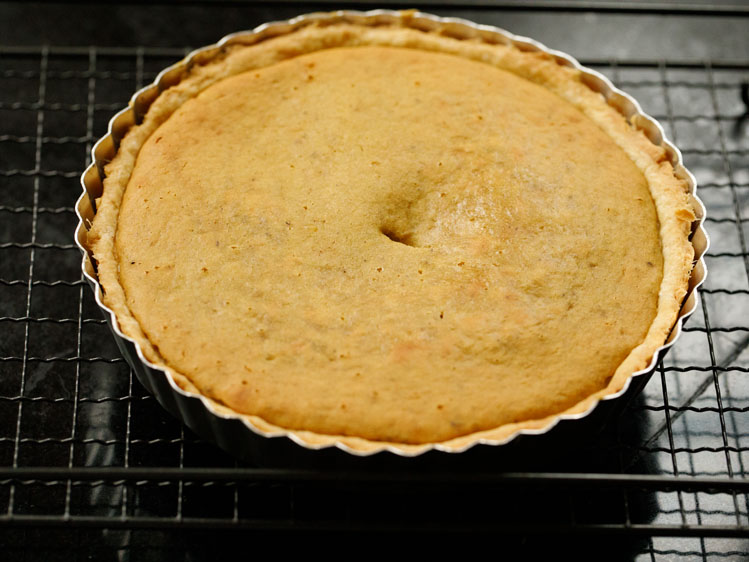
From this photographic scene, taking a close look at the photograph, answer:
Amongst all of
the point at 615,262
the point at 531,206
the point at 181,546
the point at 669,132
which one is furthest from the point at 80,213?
the point at 669,132

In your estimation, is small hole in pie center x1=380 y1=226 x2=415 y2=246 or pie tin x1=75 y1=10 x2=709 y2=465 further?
small hole in pie center x1=380 y1=226 x2=415 y2=246

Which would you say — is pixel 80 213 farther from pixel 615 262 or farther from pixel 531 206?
pixel 615 262

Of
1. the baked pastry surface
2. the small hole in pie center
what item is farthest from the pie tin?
the small hole in pie center

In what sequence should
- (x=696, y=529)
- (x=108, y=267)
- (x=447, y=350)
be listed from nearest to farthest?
(x=696, y=529) → (x=447, y=350) → (x=108, y=267)

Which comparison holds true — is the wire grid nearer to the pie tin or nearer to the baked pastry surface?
the pie tin

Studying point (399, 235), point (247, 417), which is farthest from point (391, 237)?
point (247, 417)

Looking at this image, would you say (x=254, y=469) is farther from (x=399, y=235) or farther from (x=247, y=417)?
(x=399, y=235)
